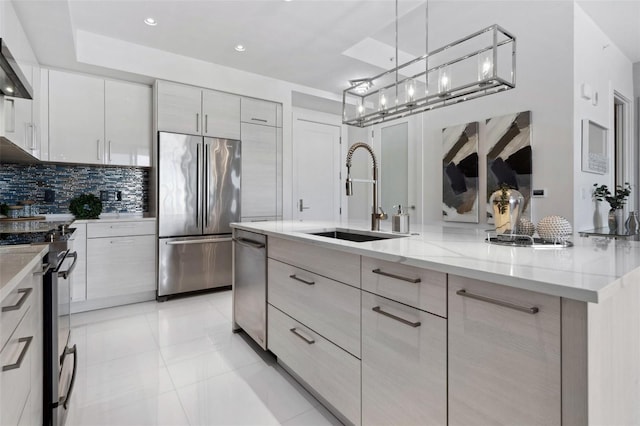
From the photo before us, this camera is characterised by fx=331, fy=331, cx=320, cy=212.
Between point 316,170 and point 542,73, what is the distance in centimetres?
313

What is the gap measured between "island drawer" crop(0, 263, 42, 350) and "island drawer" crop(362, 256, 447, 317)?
1135mm

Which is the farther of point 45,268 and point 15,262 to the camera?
point 45,268

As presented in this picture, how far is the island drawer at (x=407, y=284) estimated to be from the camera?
1083mm

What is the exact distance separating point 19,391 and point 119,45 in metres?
3.34

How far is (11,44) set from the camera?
7.02ft

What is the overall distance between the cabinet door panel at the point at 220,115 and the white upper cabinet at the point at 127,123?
0.60 m

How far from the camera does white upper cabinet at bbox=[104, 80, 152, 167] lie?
346 cm

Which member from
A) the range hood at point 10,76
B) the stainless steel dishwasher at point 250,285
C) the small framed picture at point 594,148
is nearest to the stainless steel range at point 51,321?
the range hood at point 10,76

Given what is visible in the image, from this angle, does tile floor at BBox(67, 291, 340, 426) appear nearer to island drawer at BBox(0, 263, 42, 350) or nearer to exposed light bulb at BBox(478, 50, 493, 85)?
island drawer at BBox(0, 263, 42, 350)

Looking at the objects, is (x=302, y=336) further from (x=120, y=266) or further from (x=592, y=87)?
(x=592, y=87)

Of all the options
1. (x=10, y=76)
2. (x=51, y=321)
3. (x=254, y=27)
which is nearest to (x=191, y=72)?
(x=254, y=27)

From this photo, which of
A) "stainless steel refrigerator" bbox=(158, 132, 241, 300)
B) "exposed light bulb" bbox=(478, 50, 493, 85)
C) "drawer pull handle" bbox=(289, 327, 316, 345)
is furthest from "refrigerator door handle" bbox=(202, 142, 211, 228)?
"exposed light bulb" bbox=(478, 50, 493, 85)

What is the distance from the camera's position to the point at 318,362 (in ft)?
5.44

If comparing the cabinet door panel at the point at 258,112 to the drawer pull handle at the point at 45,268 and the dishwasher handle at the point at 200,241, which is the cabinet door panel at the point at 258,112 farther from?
the drawer pull handle at the point at 45,268
